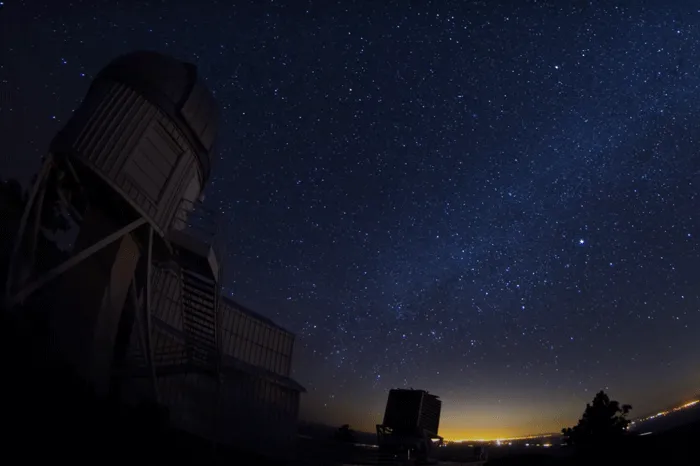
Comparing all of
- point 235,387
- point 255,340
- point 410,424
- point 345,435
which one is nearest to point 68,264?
point 235,387

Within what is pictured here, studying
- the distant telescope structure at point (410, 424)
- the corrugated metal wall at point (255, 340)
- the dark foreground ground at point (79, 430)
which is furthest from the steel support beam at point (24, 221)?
the distant telescope structure at point (410, 424)

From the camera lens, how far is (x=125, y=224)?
1502 cm

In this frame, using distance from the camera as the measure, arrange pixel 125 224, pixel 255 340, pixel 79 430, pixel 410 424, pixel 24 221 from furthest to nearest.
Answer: pixel 410 424
pixel 255 340
pixel 125 224
pixel 24 221
pixel 79 430

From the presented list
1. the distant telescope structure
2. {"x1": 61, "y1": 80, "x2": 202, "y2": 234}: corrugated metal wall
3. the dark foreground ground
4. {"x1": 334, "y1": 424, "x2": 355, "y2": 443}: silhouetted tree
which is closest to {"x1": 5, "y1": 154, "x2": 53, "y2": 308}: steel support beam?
{"x1": 61, "y1": 80, "x2": 202, "y2": 234}: corrugated metal wall

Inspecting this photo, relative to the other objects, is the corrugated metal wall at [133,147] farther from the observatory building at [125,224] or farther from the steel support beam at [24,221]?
the steel support beam at [24,221]

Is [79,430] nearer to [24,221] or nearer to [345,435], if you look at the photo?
[24,221]

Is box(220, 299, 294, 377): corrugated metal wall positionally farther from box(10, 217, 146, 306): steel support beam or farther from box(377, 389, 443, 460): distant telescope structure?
box(10, 217, 146, 306): steel support beam

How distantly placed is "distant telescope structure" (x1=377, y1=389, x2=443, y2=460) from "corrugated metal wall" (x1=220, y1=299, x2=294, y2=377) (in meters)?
6.65

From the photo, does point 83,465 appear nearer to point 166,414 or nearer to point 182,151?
point 166,414

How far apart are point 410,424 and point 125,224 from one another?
747 inches

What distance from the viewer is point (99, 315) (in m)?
14.4

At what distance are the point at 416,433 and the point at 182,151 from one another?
19.2m

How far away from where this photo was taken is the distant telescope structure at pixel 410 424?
88.0ft

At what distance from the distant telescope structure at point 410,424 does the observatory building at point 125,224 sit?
12.5 metres
